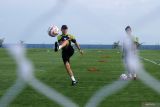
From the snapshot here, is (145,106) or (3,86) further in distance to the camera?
(3,86)

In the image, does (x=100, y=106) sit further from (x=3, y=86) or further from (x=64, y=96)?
(x=3, y=86)

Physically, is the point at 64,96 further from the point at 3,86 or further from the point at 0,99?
the point at 3,86

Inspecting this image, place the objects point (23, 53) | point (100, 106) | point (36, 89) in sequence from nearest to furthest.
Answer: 1. point (23, 53)
2. point (100, 106)
3. point (36, 89)

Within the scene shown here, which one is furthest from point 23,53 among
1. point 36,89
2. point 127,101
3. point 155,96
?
point 36,89

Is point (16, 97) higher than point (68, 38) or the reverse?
the reverse

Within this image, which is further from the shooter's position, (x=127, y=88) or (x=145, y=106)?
(x=127, y=88)

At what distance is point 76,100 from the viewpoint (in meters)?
8.95

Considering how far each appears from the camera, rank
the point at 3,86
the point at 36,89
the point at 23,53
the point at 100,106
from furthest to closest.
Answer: the point at 3,86 → the point at 36,89 → the point at 100,106 → the point at 23,53

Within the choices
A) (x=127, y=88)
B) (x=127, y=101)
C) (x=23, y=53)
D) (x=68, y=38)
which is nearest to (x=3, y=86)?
(x=68, y=38)

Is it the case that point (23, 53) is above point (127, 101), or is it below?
above

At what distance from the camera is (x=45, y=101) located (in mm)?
8781

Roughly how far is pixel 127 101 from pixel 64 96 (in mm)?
1290

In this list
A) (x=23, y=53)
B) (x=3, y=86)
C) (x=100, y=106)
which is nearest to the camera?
(x=23, y=53)

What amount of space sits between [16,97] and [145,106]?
247 cm
